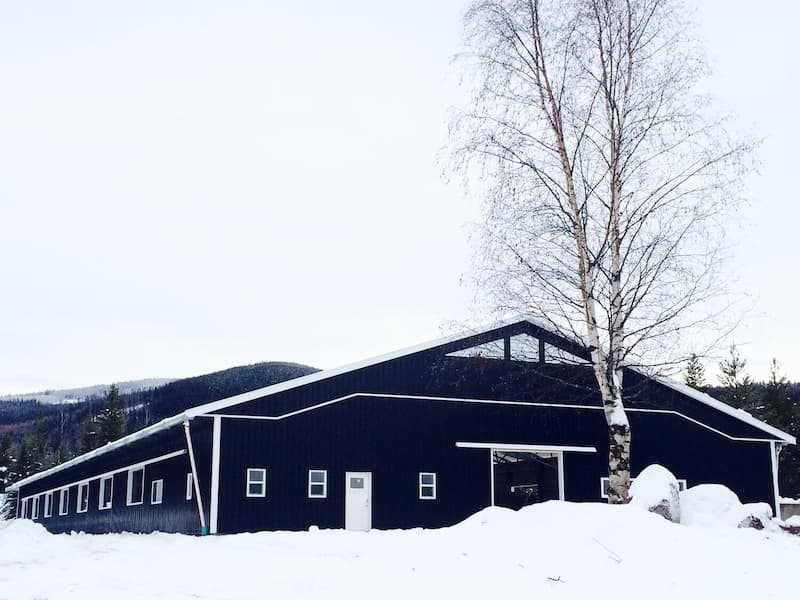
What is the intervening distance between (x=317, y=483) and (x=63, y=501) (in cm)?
2302

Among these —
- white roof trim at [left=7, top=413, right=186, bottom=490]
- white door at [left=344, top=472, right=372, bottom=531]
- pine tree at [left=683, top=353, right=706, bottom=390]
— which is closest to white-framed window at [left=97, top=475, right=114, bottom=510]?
white roof trim at [left=7, top=413, right=186, bottom=490]

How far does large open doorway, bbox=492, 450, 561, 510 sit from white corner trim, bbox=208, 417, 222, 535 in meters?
9.22

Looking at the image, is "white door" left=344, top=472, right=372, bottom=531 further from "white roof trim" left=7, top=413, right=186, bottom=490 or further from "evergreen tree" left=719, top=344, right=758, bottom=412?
"evergreen tree" left=719, top=344, right=758, bottom=412

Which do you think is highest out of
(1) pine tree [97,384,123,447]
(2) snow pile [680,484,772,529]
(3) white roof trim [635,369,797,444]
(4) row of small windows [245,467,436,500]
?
(1) pine tree [97,384,123,447]

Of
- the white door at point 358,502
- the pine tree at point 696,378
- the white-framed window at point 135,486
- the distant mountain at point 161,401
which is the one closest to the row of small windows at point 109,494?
the white-framed window at point 135,486

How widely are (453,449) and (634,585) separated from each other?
1419 centimetres

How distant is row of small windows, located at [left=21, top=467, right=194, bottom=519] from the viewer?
89.8 feet

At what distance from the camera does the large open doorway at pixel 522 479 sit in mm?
28891

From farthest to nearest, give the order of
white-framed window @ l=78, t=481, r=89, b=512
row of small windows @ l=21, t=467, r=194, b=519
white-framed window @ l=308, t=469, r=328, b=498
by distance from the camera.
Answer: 1. white-framed window @ l=78, t=481, r=89, b=512
2. row of small windows @ l=21, t=467, r=194, b=519
3. white-framed window @ l=308, t=469, r=328, b=498

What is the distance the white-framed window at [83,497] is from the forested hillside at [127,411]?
44.8 meters

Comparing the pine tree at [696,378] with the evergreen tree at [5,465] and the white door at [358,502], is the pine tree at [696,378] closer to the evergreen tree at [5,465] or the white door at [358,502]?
the white door at [358,502]

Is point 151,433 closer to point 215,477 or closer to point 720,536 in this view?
point 215,477

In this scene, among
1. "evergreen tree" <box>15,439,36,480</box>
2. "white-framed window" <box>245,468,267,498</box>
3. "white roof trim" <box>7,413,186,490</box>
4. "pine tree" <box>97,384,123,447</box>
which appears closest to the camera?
"white-framed window" <box>245,468,267,498</box>

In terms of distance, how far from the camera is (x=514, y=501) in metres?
31.2
